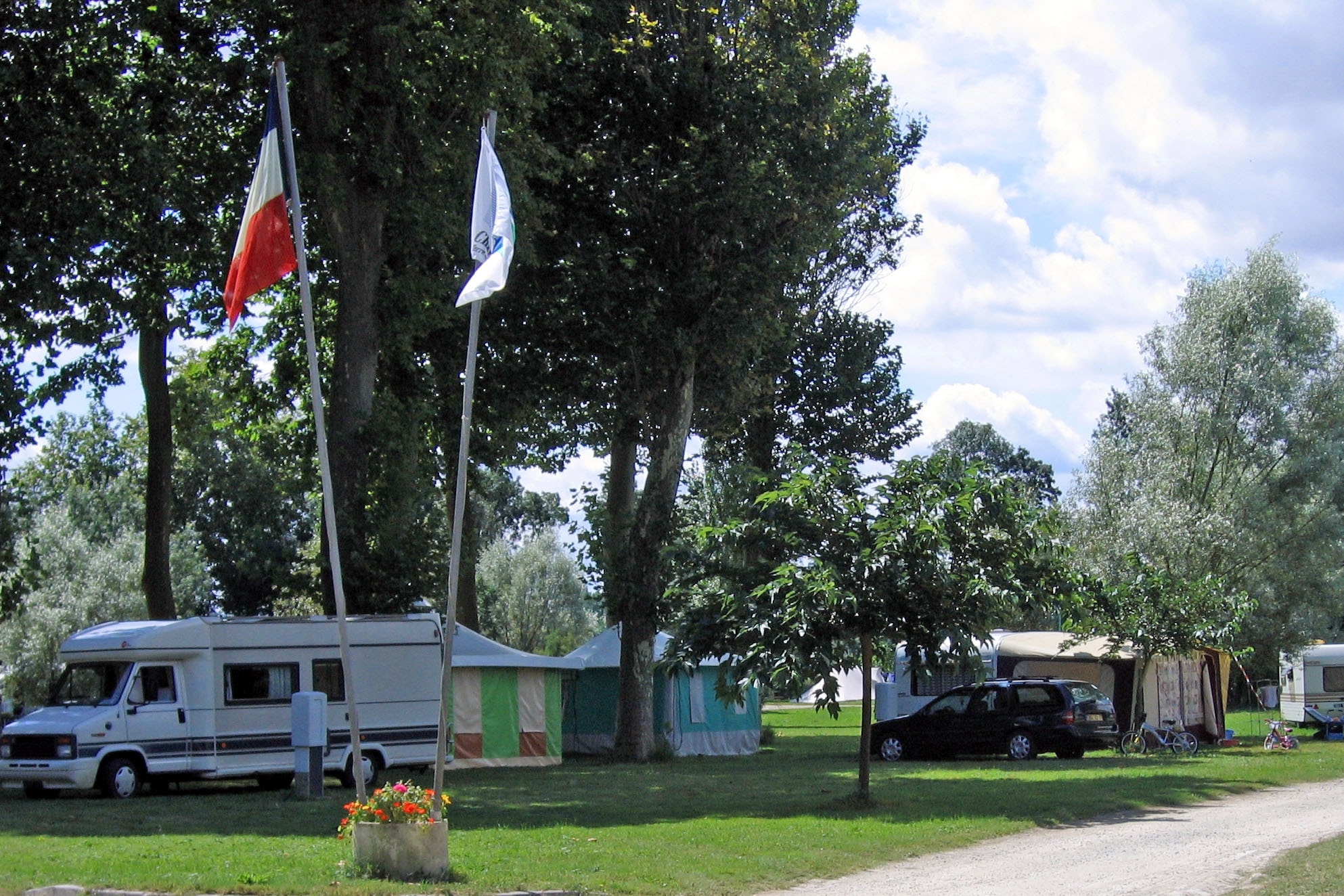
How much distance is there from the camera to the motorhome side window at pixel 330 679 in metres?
21.9

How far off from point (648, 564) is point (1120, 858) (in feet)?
53.9

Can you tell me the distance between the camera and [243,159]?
22.5 metres

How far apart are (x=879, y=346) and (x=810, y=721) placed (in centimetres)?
2175

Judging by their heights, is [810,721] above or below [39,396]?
below

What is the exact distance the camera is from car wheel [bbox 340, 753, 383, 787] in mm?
21186

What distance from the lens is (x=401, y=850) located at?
11.1m

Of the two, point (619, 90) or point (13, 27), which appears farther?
point (619, 90)

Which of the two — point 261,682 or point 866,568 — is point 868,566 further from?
point 261,682

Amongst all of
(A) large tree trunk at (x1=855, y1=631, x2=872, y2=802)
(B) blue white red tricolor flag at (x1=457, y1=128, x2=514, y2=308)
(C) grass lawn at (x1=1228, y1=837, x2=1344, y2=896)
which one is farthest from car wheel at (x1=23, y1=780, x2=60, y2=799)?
(C) grass lawn at (x1=1228, y1=837, x2=1344, y2=896)

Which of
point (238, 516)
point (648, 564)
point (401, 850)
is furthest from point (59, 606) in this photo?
point (401, 850)

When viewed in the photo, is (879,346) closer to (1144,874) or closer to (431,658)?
(431,658)

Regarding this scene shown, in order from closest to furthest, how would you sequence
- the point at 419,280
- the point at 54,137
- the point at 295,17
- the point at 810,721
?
the point at 54,137
the point at 295,17
the point at 419,280
the point at 810,721

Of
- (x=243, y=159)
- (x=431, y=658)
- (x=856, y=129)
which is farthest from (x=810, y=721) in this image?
(x=243, y=159)

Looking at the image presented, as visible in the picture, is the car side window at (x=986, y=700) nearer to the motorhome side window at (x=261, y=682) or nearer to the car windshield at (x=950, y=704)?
the car windshield at (x=950, y=704)
